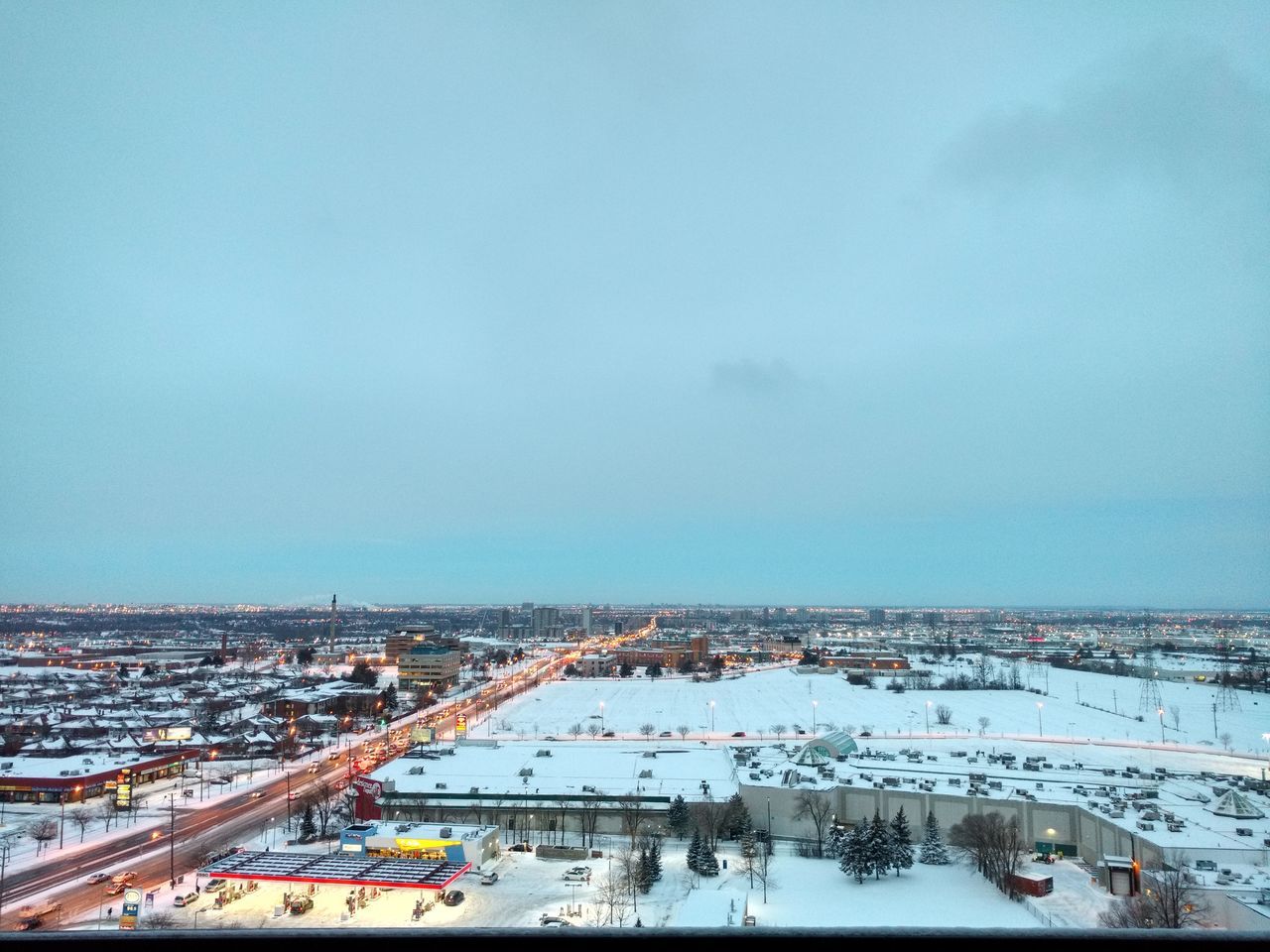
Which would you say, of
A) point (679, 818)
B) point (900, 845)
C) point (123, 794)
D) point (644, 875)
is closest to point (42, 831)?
point (123, 794)

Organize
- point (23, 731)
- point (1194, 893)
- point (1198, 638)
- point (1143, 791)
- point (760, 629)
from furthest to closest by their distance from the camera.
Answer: point (760, 629) < point (1198, 638) < point (23, 731) < point (1143, 791) < point (1194, 893)

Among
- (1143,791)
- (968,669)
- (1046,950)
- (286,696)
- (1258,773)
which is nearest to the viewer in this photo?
(1046,950)

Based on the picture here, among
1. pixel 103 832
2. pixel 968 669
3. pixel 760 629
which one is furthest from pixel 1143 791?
pixel 760 629

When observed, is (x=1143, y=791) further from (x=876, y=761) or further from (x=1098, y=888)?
(x=876, y=761)

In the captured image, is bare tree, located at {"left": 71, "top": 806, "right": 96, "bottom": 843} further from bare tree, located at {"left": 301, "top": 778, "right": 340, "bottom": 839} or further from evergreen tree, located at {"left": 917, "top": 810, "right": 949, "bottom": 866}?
evergreen tree, located at {"left": 917, "top": 810, "right": 949, "bottom": 866}

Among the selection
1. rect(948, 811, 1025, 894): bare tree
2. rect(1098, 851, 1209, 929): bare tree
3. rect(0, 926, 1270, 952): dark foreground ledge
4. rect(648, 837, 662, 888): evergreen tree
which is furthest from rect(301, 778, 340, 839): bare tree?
rect(0, 926, 1270, 952): dark foreground ledge

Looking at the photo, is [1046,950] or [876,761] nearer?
[1046,950]
